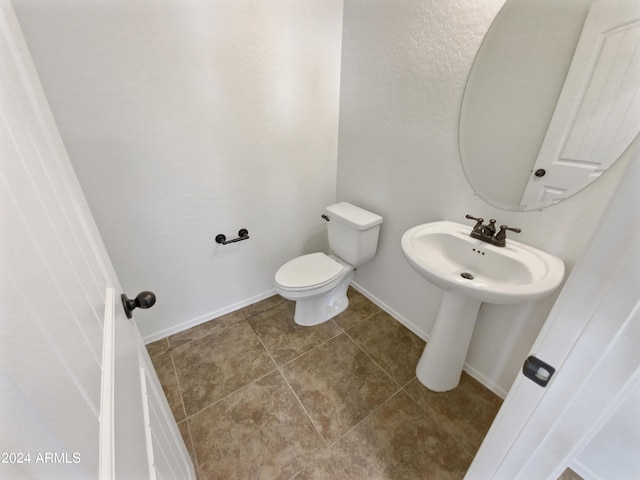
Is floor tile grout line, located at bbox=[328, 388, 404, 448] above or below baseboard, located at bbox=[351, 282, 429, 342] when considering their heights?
below

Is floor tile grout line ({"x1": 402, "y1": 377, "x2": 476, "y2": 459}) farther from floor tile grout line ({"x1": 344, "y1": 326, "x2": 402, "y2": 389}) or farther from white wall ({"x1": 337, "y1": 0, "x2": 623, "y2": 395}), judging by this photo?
white wall ({"x1": 337, "y1": 0, "x2": 623, "y2": 395})

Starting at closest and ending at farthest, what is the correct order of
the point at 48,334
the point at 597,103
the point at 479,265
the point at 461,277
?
1. the point at 48,334
2. the point at 597,103
3. the point at 461,277
4. the point at 479,265

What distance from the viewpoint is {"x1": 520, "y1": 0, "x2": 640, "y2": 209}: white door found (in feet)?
2.77

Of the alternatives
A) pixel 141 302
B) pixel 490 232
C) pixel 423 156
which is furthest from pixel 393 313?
pixel 141 302

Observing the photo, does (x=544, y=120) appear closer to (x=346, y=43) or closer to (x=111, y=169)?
(x=346, y=43)

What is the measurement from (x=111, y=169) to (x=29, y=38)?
51cm

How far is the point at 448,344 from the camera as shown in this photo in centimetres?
134

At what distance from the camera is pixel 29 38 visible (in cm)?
101

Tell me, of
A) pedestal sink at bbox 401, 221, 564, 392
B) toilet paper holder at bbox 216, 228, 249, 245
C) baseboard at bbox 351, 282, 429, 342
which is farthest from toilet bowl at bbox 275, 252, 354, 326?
pedestal sink at bbox 401, 221, 564, 392

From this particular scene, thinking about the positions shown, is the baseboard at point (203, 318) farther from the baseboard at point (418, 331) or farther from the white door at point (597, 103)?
the white door at point (597, 103)

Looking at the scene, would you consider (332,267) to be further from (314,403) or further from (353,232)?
(314,403)

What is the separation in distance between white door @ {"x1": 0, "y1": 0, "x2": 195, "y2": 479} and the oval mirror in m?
1.44

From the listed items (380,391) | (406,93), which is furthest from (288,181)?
(380,391)

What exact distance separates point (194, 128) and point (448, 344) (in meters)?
1.74
